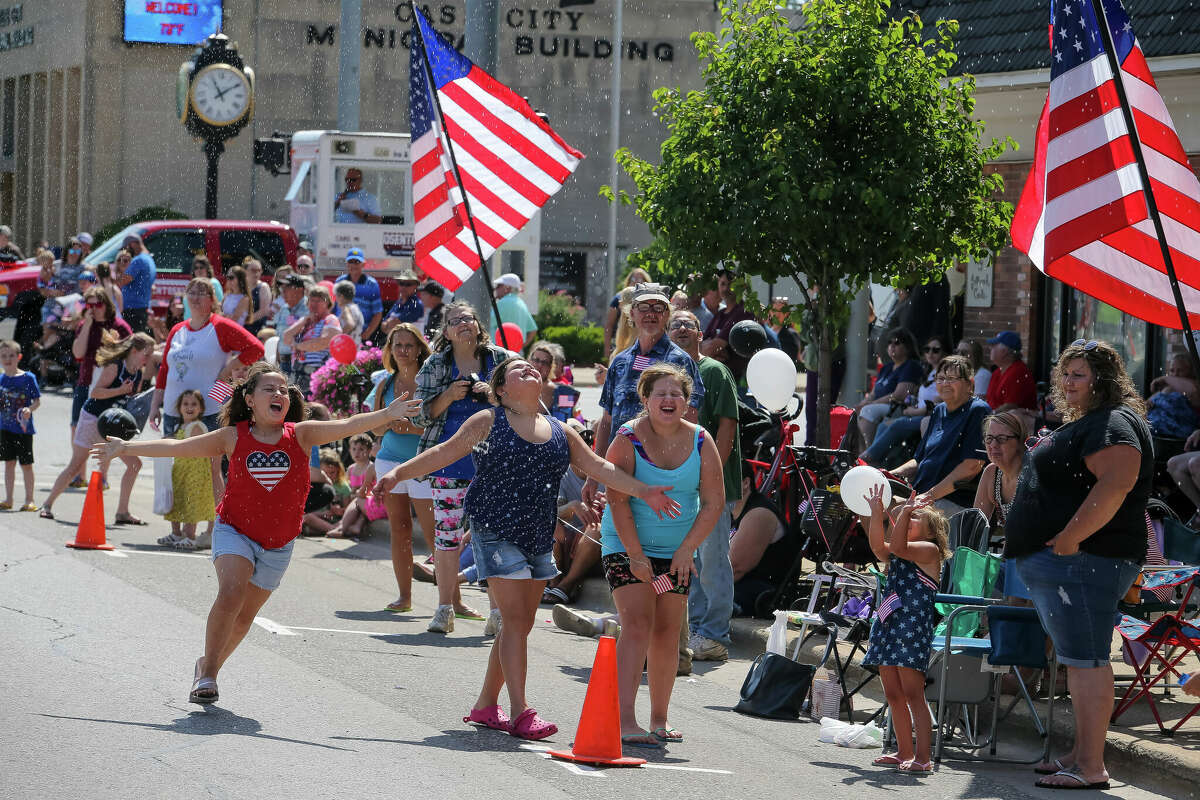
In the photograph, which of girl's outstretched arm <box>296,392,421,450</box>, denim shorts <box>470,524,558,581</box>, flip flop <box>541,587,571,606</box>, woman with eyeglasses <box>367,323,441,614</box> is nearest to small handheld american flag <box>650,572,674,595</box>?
denim shorts <box>470,524,558,581</box>

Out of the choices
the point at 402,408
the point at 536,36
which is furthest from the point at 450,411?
the point at 536,36

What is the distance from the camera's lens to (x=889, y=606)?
7.55 meters

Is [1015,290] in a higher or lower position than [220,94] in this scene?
lower

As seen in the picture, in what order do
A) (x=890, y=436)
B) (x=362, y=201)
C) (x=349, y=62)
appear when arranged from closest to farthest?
(x=890, y=436)
(x=349, y=62)
(x=362, y=201)

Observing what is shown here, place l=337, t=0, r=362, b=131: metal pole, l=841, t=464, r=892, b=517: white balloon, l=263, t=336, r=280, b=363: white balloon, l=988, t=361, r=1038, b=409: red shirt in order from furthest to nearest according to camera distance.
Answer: l=337, t=0, r=362, b=131: metal pole → l=263, t=336, r=280, b=363: white balloon → l=988, t=361, r=1038, b=409: red shirt → l=841, t=464, r=892, b=517: white balloon

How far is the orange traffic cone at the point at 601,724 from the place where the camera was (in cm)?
690

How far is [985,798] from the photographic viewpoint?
685cm

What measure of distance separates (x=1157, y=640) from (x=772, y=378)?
327 cm

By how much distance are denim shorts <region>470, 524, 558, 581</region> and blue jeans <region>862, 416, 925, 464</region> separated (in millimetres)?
4574

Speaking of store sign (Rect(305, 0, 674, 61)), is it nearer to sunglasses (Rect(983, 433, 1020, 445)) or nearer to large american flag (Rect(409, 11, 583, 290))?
large american flag (Rect(409, 11, 583, 290))

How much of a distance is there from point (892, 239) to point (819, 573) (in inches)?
162

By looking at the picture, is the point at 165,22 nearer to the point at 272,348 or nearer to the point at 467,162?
the point at 272,348

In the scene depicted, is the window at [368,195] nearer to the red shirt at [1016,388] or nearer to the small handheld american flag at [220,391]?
the small handheld american flag at [220,391]

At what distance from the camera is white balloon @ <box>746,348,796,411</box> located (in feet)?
33.9
